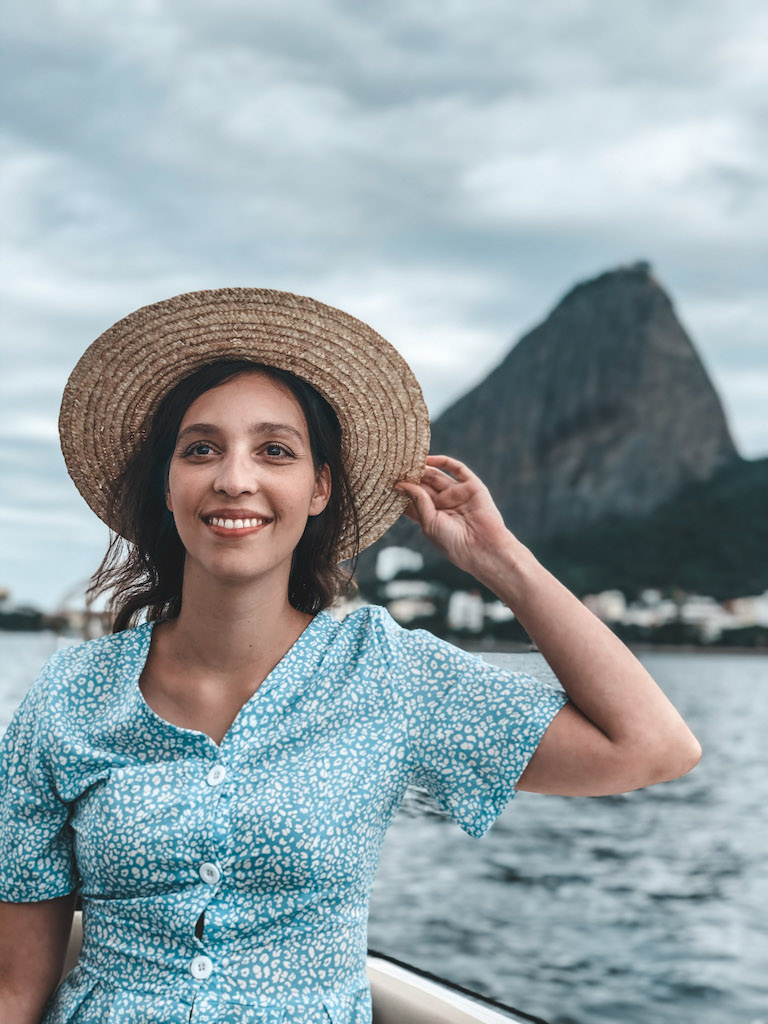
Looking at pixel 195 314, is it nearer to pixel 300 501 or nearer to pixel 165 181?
pixel 300 501

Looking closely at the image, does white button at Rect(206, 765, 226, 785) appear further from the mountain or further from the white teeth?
the mountain

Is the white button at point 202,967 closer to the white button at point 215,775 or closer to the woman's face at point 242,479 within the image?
the white button at point 215,775

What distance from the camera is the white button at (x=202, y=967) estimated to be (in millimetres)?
1459

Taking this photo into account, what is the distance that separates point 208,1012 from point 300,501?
737 mm

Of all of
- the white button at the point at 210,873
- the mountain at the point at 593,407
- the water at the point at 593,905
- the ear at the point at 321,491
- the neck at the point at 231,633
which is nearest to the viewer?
the white button at the point at 210,873

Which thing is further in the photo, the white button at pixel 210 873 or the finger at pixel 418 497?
the finger at pixel 418 497

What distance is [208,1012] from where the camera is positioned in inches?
56.9

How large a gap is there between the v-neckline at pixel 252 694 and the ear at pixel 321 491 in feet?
0.59

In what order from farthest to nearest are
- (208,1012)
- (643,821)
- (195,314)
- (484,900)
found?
(643,821)
(484,900)
(195,314)
(208,1012)

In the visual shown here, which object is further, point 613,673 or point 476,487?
point 476,487

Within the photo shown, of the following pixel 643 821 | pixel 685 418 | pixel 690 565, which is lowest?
pixel 643 821

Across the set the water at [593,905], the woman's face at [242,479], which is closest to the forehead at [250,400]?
the woman's face at [242,479]

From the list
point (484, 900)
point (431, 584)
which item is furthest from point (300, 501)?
point (484, 900)

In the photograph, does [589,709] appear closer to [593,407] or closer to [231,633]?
[231,633]
